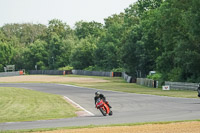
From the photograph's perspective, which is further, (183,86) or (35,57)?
(35,57)

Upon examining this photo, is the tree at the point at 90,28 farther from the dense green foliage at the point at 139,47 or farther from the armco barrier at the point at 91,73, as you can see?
the armco barrier at the point at 91,73

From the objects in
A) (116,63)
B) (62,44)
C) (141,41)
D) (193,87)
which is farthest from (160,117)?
(62,44)

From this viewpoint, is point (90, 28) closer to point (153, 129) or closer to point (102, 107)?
point (102, 107)

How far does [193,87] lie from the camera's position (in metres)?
45.6

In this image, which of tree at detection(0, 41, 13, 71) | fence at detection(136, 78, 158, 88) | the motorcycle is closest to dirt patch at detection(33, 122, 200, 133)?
the motorcycle

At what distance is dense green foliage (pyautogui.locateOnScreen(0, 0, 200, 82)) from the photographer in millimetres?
53906

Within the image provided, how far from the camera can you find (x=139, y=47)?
82.1m

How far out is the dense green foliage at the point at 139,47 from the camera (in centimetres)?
5391

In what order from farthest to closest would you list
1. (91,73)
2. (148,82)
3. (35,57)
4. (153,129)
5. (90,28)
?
1. (90,28)
2. (35,57)
3. (91,73)
4. (148,82)
5. (153,129)

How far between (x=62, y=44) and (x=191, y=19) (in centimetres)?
9865

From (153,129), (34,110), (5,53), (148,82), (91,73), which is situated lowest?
(34,110)

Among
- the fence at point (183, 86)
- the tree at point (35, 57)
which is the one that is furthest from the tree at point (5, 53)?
the fence at point (183, 86)

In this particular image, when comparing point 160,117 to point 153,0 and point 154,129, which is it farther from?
point 153,0

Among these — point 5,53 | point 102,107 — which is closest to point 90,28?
point 5,53
